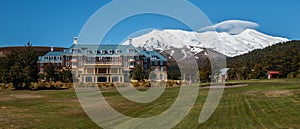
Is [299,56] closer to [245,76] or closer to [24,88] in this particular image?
[245,76]

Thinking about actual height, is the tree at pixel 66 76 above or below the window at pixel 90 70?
below

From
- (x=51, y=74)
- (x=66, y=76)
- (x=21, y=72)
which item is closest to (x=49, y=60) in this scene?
(x=51, y=74)

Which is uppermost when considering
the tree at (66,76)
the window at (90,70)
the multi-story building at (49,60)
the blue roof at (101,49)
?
the blue roof at (101,49)

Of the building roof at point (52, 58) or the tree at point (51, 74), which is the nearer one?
the tree at point (51, 74)

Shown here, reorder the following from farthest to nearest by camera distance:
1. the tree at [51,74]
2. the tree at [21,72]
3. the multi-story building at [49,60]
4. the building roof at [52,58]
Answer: the building roof at [52,58]
the multi-story building at [49,60]
the tree at [51,74]
the tree at [21,72]

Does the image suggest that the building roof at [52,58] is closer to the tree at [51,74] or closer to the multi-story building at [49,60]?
the multi-story building at [49,60]

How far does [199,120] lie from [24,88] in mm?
56550

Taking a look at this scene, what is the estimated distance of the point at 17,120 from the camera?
23.2 m

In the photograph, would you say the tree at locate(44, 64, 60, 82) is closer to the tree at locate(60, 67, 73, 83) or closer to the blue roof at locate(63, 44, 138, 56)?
the tree at locate(60, 67, 73, 83)

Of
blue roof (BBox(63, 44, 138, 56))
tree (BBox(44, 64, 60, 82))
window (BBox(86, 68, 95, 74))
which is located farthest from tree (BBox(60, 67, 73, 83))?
blue roof (BBox(63, 44, 138, 56))

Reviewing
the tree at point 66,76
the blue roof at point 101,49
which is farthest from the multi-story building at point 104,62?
the tree at point 66,76

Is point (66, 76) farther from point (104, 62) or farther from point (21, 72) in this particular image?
point (104, 62)

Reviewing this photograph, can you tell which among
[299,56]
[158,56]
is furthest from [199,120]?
[158,56]

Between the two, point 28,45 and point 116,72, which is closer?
point 28,45
